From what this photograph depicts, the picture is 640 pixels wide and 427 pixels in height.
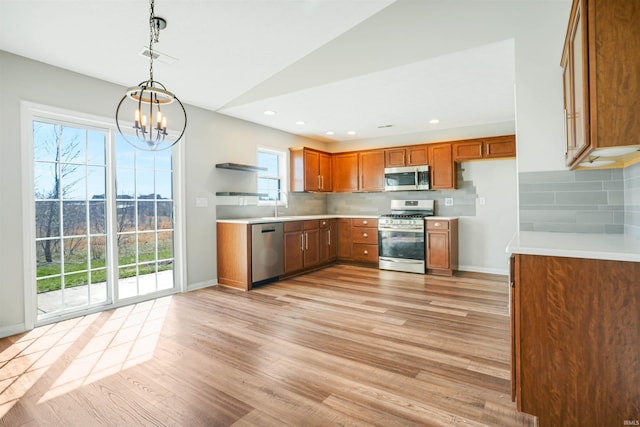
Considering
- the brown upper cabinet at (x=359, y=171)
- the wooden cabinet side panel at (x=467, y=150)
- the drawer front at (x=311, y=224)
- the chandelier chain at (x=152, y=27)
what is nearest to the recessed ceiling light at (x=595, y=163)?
the chandelier chain at (x=152, y=27)

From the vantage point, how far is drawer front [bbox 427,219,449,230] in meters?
4.95

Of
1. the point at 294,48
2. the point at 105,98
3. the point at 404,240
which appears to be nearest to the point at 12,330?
the point at 105,98

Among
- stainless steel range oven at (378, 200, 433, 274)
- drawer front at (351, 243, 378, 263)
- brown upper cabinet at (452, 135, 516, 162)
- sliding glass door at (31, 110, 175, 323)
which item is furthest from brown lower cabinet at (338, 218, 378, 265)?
sliding glass door at (31, 110, 175, 323)

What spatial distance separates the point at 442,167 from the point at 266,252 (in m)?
3.11

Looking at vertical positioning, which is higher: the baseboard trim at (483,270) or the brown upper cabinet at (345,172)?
the brown upper cabinet at (345,172)

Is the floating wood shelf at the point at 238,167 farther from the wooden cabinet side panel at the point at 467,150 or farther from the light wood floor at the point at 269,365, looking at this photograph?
the wooden cabinet side panel at the point at 467,150

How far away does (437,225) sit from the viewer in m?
5.01

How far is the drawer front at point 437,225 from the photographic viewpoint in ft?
16.2

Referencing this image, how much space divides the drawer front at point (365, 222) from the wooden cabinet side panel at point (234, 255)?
2.32 m

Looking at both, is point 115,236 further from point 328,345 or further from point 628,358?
point 628,358

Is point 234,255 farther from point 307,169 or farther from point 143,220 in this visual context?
point 307,169

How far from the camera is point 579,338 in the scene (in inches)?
56.1

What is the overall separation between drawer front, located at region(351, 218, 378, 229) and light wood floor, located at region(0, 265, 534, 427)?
85.4 inches

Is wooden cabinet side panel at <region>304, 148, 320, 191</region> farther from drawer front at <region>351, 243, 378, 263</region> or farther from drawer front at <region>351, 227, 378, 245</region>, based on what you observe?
drawer front at <region>351, 243, 378, 263</region>
